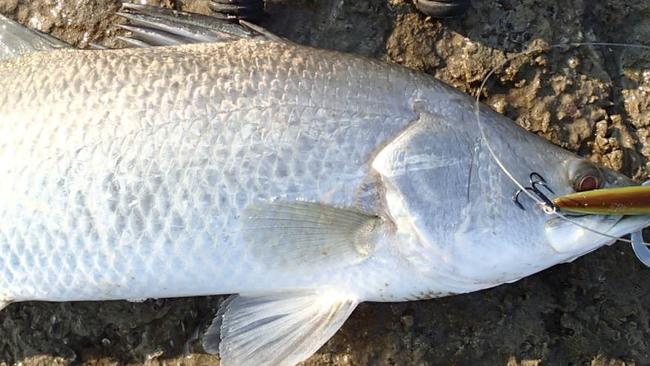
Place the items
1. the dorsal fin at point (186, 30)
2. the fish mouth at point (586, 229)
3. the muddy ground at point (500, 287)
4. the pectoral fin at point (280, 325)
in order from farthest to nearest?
the muddy ground at point (500, 287), the dorsal fin at point (186, 30), the pectoral fin at point (280, 325), the fish mouth at point (586, 229)

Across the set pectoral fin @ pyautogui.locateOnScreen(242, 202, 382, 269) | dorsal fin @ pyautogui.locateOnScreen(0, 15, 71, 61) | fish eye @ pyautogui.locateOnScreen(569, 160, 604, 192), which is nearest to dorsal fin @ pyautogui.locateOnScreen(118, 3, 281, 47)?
dorsal fin @ pyautogui.locateOnScreen(0, 15, 71, 61)

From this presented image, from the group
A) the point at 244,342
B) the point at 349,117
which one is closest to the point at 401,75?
the point at 349,117

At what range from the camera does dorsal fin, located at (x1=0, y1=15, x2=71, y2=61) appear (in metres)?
2.31

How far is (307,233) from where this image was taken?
198cm

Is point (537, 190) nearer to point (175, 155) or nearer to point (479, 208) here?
point (479, 208)

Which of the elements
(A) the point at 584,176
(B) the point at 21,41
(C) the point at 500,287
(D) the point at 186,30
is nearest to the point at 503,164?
(A) the point at 584,176

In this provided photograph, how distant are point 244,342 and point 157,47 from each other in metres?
1.02

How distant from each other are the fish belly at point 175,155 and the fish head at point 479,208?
10 centimetres

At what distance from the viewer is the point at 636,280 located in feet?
7.84

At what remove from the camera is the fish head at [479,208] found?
6.41 feet

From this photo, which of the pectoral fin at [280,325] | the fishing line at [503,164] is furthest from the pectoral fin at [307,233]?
the fishing line at [503,164]

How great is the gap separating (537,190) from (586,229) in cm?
18

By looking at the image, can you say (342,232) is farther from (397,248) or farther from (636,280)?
(636,280)

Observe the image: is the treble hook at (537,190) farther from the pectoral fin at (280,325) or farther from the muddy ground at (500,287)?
the pectoral fin at (280,325)
